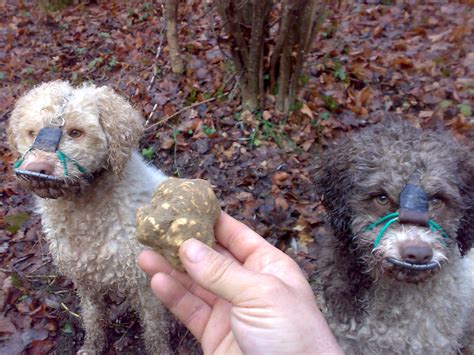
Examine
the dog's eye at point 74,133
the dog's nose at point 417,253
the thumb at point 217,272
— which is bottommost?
the dog's nose at point 417,253

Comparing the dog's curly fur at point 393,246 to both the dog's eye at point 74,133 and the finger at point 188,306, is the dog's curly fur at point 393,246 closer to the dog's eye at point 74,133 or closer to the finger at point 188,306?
the finger at point 188,306

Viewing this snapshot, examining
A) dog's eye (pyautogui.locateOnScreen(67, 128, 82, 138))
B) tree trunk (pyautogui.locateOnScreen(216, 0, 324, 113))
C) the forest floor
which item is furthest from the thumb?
tree trunk (pyautogui.locateOnScreen(216, 0, 324, 113))

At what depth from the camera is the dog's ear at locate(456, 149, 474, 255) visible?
2.70 m

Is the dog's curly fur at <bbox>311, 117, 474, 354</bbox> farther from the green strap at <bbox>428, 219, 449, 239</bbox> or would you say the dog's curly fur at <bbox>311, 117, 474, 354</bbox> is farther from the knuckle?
the knuckle

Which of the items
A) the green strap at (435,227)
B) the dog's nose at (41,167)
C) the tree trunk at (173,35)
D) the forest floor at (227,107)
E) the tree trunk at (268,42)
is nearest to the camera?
the green strap at (435,227)

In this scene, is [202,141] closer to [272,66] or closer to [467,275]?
[272,66]

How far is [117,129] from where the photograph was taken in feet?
10.1

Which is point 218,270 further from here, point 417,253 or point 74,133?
point 74,133

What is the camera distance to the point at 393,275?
2494mm

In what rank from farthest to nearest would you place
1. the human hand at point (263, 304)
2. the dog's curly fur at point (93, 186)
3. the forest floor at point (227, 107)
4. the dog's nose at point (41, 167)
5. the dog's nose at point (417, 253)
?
the forest floor at point (227, 107)
the dog's curly fur at point (93, 186)
the dog's nose at point (41, 167)
the dog's nose at point (417, 253)
the human hand at point (263, 304)

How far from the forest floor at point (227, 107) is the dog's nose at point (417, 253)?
1.07 meters

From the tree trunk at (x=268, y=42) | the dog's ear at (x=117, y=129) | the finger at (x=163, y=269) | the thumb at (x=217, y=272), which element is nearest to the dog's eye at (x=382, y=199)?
the thumb at (x=217, y=272)

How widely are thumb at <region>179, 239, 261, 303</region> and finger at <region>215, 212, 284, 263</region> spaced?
0.56 metres

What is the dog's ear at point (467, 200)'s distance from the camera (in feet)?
8.84
